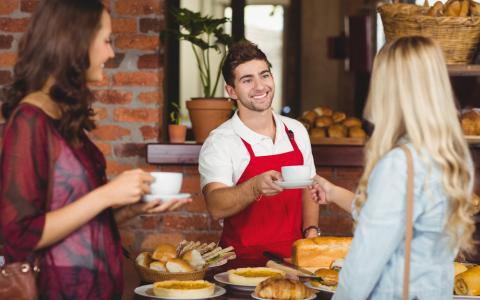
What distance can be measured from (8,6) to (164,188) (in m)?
2.48

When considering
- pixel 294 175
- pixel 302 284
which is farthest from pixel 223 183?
pixel 302 284

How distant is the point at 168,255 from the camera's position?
2.53m

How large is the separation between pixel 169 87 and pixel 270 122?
124cm

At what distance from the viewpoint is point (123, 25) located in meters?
4.09

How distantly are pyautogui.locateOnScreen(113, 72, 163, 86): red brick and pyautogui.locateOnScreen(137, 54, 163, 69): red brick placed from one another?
0.04 m

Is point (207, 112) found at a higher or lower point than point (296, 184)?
higher

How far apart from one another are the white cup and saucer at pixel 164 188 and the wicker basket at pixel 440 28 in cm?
154

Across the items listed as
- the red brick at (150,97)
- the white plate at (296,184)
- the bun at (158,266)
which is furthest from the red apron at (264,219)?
the red brick at (150,97)

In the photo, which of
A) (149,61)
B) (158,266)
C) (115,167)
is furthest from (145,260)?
(149,61)

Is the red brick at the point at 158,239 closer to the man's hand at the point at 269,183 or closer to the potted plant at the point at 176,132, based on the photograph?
the potted plant at the point at 176,132

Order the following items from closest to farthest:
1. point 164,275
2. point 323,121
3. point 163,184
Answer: point 163,184, point 164,275, point 323,121

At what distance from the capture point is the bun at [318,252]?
2.68 m

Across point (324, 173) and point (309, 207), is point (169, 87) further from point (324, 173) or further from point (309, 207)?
point (309, 207)

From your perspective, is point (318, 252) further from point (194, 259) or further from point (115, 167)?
point (115, 167)
